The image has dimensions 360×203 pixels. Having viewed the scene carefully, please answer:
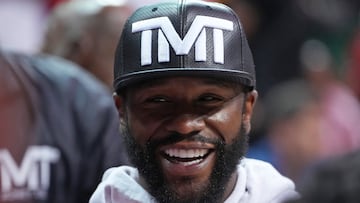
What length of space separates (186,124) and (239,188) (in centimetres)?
23

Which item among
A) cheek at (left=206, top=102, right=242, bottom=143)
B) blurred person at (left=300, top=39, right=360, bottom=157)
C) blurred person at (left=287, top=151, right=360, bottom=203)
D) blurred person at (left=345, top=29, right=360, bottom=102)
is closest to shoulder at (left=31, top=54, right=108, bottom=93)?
blurred person at (left=300, top=39, right=360, bottom=157)

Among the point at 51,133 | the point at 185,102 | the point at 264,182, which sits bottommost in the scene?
the point at 51,133

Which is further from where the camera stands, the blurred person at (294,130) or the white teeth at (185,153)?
the blurred person at (294,130)

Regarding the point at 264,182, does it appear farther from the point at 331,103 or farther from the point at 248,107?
the point at 331,103

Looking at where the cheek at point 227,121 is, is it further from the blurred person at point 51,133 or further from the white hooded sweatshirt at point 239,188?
the blurred person at point 51,133

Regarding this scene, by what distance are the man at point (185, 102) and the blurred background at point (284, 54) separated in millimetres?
1717

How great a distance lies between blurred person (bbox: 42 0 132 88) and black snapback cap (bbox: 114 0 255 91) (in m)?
2.29

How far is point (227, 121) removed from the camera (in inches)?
114

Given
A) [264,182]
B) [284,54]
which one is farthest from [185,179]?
[284,54]

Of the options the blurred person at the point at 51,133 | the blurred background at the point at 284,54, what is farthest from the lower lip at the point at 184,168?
the blurred background at the point at 284,54

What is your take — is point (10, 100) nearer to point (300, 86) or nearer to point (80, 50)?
point (80, 50)

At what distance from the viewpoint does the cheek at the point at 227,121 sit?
9.39 feet

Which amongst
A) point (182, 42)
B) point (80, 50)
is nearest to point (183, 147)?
point (182, 42)

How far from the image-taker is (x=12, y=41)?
22.7 ft
